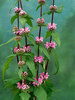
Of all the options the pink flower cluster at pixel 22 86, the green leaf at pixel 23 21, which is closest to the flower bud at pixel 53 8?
the green leaf at pixel 23 21

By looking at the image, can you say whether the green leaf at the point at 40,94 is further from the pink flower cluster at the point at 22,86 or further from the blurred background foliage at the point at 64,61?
the blurred background foliage at the point at 64,61

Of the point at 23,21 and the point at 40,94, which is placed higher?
the point at 23,21

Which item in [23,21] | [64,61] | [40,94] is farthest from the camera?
[64,61]

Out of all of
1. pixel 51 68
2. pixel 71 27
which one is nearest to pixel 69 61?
pixel 51 68

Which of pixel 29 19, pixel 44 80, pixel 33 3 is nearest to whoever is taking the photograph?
pixel 29 19

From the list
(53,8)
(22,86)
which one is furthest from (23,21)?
(22,86)

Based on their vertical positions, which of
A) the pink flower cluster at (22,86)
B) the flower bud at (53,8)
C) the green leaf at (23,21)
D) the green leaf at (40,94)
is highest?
the flower bud at (53,8)

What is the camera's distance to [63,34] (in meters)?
1.86

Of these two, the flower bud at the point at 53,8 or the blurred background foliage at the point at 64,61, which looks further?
the blurred background foliage at the point at 64,61

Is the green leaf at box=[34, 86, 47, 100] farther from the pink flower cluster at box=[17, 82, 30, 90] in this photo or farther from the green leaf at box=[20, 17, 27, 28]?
the green leaf at box=[20, 17, 27, 28]

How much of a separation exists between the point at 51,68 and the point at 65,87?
0.22 meters

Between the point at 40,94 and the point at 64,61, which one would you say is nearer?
the point at 40,94

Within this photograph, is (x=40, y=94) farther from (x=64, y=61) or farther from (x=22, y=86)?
(x=64, y=61)

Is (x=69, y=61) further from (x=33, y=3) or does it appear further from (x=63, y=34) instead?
(x=33, y=3)
